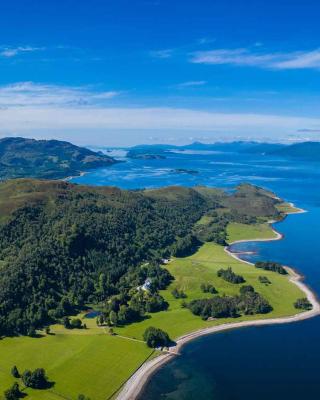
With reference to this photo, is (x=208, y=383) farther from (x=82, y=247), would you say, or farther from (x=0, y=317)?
(x=82, y=247)

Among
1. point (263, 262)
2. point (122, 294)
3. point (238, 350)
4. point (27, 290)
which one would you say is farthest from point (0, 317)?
point (263, 262)

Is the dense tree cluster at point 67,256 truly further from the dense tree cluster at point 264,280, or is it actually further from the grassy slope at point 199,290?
the dense tree cluster at point 264,280

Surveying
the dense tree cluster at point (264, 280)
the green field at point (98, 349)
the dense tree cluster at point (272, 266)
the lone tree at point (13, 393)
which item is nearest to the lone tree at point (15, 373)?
the green field at point (98, 349)

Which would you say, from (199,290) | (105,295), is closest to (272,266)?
(199,290)

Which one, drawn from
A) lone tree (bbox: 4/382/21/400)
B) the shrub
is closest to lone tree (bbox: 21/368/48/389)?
lone tree (bbox: 4/382/21/400)

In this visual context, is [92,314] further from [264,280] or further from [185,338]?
[264,280]

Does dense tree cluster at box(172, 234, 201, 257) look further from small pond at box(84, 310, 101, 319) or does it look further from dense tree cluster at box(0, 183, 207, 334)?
small pond at box(84, 310, 101, 319)
